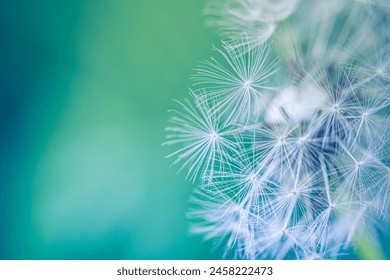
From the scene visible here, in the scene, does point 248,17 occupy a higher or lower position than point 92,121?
higher

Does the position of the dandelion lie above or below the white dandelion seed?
above

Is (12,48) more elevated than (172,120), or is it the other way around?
(12,48)

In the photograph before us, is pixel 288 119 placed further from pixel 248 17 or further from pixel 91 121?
pixel 91 121

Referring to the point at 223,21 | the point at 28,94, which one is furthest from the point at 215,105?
the point at 28,94

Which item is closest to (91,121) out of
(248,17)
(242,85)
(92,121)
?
(92,121)

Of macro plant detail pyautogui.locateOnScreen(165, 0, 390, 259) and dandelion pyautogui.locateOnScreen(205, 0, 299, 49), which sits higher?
dandelion pyautogui.locateOnScreen(205, 0, 299, 49)

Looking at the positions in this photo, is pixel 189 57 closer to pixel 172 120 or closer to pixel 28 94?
pixel 172 120
